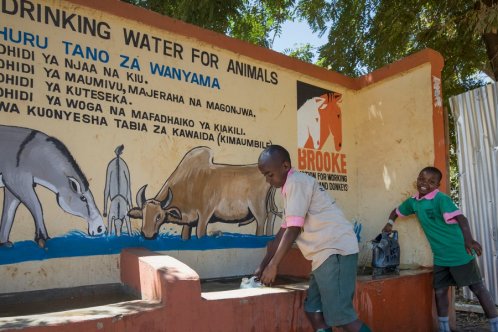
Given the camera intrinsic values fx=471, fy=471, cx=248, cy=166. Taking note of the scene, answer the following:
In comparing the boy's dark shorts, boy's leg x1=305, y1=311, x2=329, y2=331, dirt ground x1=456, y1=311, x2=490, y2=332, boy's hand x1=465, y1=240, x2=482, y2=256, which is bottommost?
dirt ground x1=456, y1=311, x2=490, y2=332

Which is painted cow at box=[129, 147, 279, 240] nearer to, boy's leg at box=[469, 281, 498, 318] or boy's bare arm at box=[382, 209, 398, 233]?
boy's bare arm at box=[382, 209, 398, 233]

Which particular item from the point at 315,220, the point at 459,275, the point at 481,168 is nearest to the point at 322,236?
the point at 315,220

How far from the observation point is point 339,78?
18.2 ft

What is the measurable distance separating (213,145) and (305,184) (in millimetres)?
1612

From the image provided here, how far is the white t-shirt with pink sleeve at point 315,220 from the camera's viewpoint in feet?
9.62

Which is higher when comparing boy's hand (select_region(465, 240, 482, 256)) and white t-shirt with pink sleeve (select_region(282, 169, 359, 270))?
white t-shirt with pink sleeve (select_region(282, 169, 359, 270))

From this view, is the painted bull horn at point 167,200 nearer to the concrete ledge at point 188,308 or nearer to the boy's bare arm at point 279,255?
the concrete ledge at point 188,308

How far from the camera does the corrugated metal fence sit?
5043 millimetres

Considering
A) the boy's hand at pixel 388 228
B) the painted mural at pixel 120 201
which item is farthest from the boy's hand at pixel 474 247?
the painted mural at pixel 120 201

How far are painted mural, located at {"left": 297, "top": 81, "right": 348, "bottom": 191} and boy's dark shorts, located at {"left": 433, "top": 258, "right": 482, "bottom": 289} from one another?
4.86 feet

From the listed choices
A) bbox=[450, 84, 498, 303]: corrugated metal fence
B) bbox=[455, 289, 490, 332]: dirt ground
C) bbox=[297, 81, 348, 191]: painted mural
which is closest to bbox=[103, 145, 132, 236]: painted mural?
bbox=[297, 81, 348, 191]: painted mural

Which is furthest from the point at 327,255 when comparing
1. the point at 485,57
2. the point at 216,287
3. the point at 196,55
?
the point at 485,57

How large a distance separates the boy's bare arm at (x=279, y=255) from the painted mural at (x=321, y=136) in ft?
7.32

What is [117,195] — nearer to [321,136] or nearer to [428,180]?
[321,136]
